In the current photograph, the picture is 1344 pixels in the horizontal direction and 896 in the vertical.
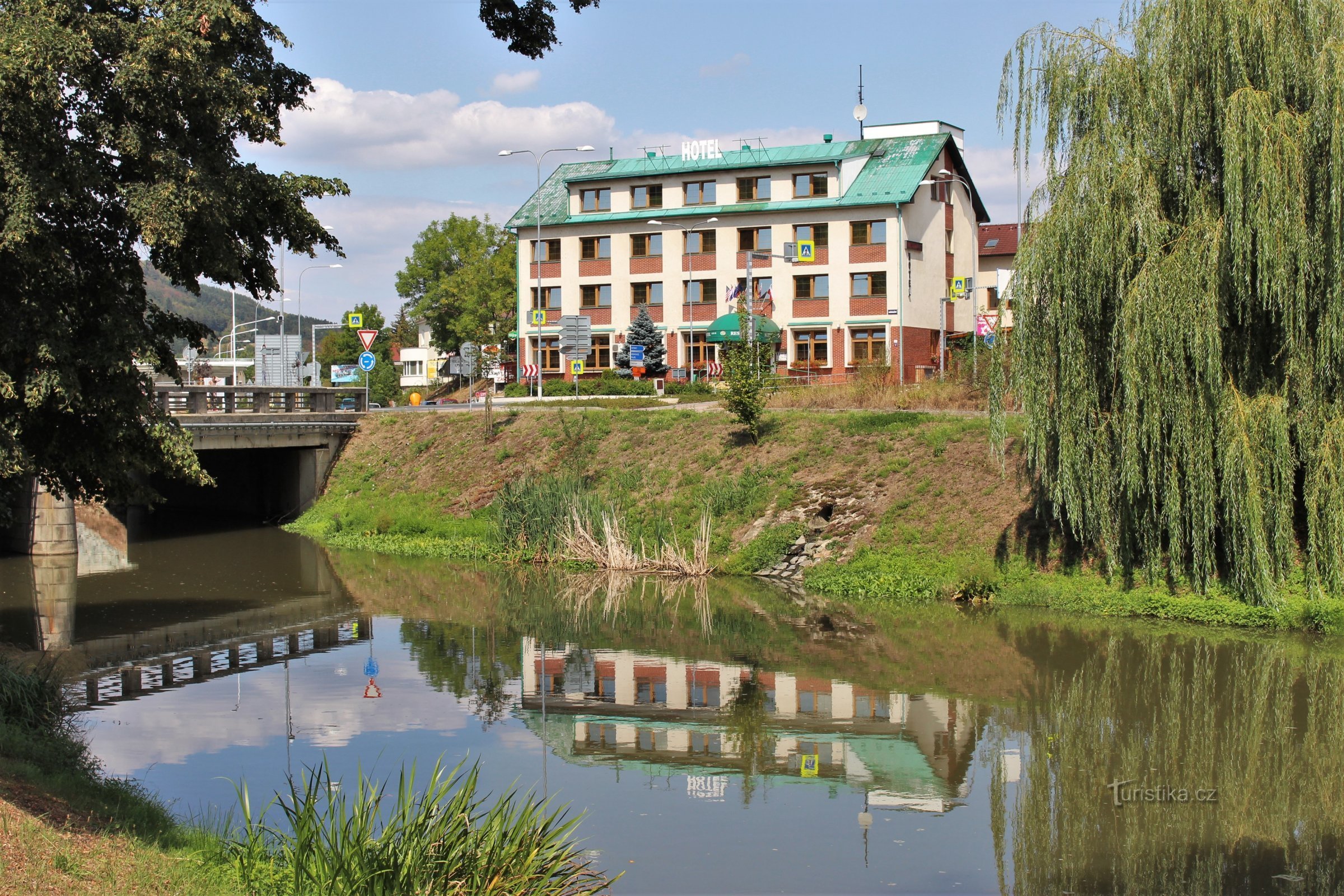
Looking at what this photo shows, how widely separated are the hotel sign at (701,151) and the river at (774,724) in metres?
37.5

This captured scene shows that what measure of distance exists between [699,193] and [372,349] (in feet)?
117

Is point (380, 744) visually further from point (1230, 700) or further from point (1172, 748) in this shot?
point (1230, 700)

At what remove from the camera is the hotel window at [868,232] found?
179 feet

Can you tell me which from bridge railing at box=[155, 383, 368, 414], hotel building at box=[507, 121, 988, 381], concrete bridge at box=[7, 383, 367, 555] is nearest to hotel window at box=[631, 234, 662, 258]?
hotel building at box=[507, 121, 988, 381]

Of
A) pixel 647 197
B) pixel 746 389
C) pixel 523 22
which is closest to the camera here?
pixel 523 22

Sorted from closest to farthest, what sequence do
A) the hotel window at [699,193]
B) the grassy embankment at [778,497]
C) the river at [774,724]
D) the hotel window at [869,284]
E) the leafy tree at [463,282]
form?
the river at [774,724] < the grassy embankment at [778,497] < the hotel window at [869,284] < the hotel window at [699,193] < the leafy tree at [463,282]

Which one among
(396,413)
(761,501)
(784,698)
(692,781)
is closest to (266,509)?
(396,413)

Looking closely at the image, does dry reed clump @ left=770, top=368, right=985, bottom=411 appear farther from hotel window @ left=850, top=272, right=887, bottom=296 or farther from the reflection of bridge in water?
hotel window @ left=850, top=272, right=887, bottom=296

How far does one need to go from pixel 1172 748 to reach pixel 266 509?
35.1m

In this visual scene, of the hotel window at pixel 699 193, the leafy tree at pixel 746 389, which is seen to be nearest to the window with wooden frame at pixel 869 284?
the hotel window at pixel 699 193

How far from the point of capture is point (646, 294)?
6041 centimetres

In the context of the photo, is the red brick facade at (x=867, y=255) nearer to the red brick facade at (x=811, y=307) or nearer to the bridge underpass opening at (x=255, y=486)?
the red brick facade at (x=811, y=307)

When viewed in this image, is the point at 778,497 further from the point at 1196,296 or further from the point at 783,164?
the point at 783,164

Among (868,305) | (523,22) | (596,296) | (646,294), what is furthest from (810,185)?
(523,22)
